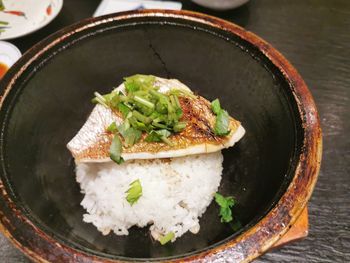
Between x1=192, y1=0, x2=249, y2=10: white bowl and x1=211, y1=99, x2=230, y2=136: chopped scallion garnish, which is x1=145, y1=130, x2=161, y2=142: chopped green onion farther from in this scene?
x1=192, y1=0, x2=249, y2=10: white bowl

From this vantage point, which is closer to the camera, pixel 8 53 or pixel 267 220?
pixel 267 220

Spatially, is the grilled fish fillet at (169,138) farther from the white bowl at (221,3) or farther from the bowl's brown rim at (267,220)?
the white bowl at (221,3)

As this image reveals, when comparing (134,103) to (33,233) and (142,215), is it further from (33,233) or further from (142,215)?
(33,233)

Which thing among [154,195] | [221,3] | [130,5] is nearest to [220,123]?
[154,195]

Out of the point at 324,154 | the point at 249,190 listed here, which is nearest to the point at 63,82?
the point at 249,190

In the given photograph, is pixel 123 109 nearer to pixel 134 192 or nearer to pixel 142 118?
pixel 142 118

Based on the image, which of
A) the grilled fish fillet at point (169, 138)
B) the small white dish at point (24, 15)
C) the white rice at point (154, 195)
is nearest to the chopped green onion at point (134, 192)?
the white rice at point (154, 195)
